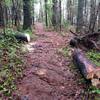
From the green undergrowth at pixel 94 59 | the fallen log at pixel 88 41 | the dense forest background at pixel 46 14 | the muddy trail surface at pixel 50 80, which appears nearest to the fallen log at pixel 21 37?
the dense forest background at pixel 46 14

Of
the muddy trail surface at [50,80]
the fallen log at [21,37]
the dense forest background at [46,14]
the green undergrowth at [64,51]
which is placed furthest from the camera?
the dense forest background at [46,14]

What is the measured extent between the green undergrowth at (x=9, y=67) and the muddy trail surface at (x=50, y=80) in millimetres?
226

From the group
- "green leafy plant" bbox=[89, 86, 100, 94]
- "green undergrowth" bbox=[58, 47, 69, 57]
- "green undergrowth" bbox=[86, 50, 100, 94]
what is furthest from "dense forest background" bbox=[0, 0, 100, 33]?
"green leafy plant" bbox=[89, 86, 100, 94]

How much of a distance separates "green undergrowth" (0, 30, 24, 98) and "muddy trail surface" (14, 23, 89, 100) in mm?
226

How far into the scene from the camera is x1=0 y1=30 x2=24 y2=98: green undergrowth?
519cm

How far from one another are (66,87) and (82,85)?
1.47ft

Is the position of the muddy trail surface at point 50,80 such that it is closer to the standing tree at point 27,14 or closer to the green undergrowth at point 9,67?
the green undergrowth at point 9,67

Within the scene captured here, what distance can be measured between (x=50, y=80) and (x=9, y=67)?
143 centimetres

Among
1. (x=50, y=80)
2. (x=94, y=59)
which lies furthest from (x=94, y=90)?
(x=94, y=59)

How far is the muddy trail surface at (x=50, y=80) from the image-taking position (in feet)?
16.4

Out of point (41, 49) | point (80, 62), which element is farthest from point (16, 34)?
point (80, 62)

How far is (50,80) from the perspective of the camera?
5.78 m

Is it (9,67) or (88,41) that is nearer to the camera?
(9,67)

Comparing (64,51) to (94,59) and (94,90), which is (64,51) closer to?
(94,59)
